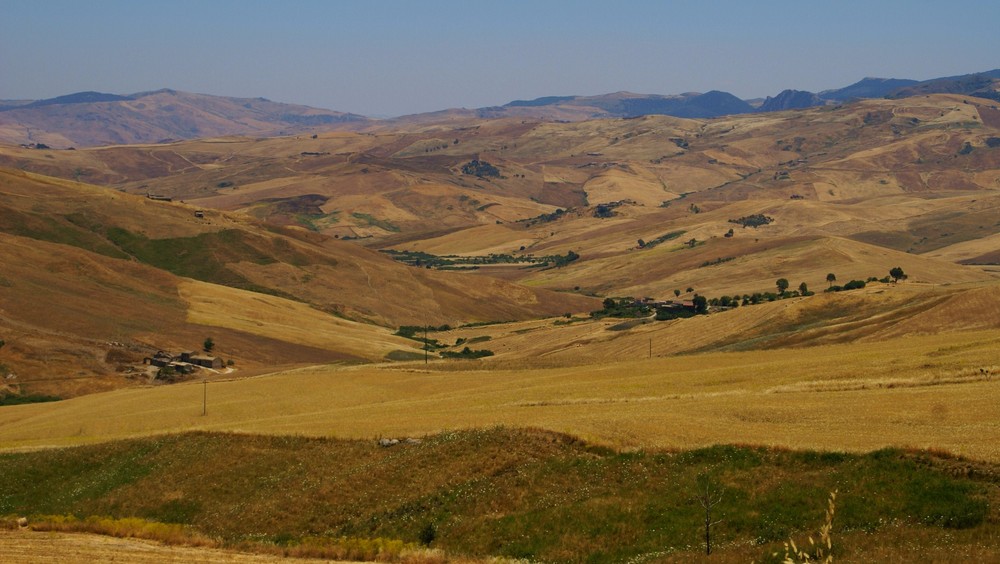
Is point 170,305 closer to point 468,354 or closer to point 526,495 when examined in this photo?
point 468,354

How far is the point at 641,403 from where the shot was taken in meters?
57.1

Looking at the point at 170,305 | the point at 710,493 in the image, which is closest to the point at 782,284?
the point at 170,305

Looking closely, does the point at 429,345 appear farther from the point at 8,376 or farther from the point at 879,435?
the point at 879,435

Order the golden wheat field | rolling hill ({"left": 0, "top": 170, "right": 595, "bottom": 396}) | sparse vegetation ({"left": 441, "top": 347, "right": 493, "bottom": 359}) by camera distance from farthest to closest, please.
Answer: sparse vegetation ({"left": 441, "top": 347, "right": 493, "bottom": 359}), rolling hill ({"left": 0, "top": 170, "right": 595, "bottom": 396}), the golden wheat field

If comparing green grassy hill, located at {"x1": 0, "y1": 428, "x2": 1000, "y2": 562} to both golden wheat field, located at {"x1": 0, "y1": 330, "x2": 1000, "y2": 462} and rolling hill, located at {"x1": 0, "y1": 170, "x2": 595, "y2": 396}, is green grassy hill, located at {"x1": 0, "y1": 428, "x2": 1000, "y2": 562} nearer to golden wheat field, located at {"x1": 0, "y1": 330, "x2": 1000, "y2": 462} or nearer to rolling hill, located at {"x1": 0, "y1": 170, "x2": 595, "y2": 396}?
golden wheat field, located at {"x1": 0, "y1": 330, "x2": 1000, "y2": 462}

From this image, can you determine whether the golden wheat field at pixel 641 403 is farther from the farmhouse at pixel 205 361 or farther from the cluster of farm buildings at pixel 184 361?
the farmhouse at pixel 205 361

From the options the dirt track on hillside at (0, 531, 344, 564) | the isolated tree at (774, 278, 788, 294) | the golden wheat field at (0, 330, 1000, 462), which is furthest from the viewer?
the isolated tree at (774, 278, 788, 294)

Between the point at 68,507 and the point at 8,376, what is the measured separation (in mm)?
66395

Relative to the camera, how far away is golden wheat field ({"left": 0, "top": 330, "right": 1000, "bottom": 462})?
142ft

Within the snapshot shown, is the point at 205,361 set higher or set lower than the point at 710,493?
lower

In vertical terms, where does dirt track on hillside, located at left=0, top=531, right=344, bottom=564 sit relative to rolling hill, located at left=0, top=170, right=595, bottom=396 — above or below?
above

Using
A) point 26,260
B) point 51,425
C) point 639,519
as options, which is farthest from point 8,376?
Answer: point 639,519

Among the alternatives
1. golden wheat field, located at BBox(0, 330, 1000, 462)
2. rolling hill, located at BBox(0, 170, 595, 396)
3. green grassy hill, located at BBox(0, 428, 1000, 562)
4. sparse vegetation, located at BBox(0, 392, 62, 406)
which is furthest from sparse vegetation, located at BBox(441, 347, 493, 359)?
green grassy hill, located at BBox(0, 428, 1000, 562)

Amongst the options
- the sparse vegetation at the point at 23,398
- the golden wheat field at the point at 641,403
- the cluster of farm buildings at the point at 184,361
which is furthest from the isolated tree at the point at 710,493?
the cluster of farm buildings at the point at 184,361
